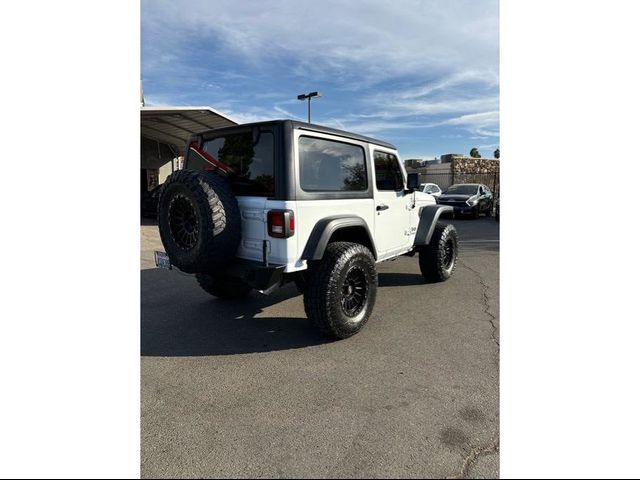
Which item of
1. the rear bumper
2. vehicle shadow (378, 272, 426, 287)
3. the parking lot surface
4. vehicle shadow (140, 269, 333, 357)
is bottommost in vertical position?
the parking lot surface

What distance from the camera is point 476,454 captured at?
6.59ft

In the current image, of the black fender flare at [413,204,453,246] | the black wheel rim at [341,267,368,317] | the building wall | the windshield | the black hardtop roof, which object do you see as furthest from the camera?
the building wall

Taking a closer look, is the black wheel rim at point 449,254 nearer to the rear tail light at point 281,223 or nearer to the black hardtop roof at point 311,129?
the black hardtop roof at point 311,129

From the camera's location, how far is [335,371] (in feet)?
9.55

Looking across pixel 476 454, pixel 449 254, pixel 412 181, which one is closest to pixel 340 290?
pixel 476 454

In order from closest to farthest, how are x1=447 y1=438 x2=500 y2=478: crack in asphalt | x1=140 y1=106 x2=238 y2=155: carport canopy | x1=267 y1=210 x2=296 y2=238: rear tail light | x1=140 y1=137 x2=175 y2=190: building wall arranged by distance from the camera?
x1=447 y1=438 x2=500 y2=478: crack in asphalt → x1=267 y1=210 x2=296 y2=238: rear tail light → x1=140 y1=106 x2=238 y2=155: carport canopy → x1=140 y1=137 x2=175 y2=190: building wall

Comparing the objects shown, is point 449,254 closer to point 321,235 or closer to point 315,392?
point 321,235

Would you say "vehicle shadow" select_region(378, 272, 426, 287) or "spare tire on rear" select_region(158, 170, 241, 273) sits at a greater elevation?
"spare tire on rear" select_region(158, 170, 241, 273)

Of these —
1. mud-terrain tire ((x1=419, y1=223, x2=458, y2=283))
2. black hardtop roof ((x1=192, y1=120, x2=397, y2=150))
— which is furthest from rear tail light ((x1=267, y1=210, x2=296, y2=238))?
mud-terrain tire ((x1=419, y1=223, x2=458, y2=283))

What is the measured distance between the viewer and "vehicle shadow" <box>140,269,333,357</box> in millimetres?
3398

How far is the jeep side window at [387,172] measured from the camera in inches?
173

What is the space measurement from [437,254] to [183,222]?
12.2 ft

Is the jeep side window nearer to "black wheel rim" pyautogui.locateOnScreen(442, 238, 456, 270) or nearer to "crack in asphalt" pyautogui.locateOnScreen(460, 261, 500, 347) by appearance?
"black wheel rim" pyautogui.locateOnScreen(442, 238, 456, 270)

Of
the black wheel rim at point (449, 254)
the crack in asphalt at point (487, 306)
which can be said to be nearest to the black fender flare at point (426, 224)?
the black wheel rim at point (449, 254)
